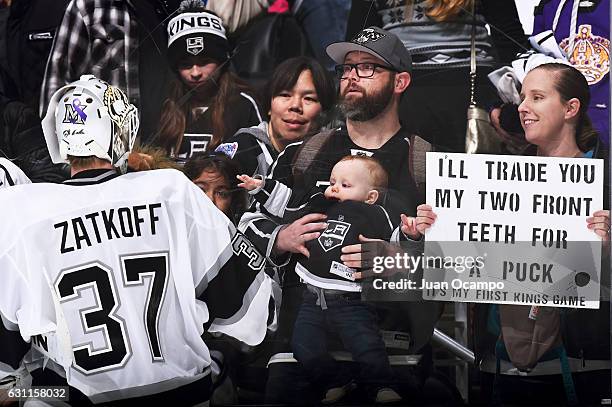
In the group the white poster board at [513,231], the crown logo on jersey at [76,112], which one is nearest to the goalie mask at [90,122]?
the crown logo on jersey at [76,112]

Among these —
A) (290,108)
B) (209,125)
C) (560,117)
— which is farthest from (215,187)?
(560,117)

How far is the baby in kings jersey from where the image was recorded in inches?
133

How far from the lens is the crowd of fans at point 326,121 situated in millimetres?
3377

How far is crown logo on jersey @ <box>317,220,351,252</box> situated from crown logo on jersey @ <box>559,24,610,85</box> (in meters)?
1.10

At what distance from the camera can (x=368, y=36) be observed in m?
3.39

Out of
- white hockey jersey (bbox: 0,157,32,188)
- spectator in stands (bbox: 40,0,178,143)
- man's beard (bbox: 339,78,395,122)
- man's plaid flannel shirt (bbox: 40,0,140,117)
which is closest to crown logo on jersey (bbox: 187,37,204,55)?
spectator in stands (bbox: 40,0,178,143)

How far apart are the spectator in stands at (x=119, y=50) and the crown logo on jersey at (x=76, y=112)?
11 cm

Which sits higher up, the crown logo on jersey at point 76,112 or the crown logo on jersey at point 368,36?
the crown logo on jersey at point 368,36

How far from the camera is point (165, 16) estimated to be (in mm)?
3430

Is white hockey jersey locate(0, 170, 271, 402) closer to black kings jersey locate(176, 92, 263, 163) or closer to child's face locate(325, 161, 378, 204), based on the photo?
black kings jersey locate(176, 92, 263, 163)

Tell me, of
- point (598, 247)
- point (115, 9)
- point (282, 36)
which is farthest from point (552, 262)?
point (115, 9)

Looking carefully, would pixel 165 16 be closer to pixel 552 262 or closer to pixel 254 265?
pixel 254 265

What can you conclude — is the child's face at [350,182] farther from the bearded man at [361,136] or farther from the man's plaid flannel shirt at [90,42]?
the man's plaid flannel shirt at [90,42]

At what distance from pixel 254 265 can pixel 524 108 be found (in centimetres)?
124
